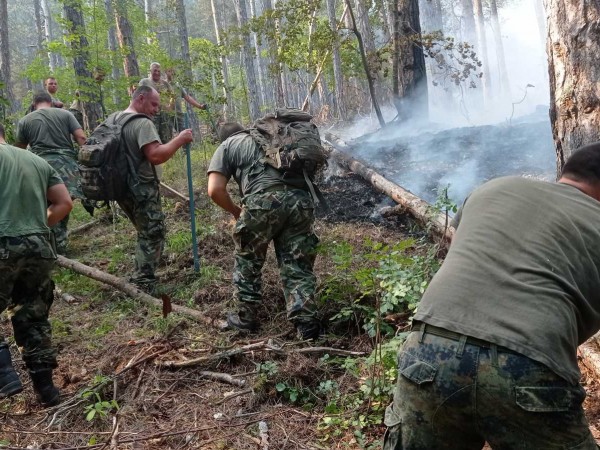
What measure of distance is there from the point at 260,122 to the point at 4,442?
3.03 m

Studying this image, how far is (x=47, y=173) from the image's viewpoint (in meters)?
3.96

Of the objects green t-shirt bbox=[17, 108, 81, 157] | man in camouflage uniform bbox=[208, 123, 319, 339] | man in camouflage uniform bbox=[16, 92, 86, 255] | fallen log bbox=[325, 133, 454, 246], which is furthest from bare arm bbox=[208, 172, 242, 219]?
green t-shirt bbox=[17, 108, 81, 157]

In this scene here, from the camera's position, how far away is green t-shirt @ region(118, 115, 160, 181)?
5.52 meters

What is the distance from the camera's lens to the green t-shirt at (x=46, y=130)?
724 centimetres

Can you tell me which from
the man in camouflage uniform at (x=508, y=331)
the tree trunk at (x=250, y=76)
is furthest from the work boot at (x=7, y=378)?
the tree trunk at (x=250, y=76)

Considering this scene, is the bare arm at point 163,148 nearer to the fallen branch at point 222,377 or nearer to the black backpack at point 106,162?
the black backpack at point 106,162

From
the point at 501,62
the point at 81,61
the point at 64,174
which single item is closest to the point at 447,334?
the point at 64,174

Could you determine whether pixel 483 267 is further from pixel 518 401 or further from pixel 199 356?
pixel 199 356

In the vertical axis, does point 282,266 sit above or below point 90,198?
below

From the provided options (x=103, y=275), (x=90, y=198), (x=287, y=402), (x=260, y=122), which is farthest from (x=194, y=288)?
(x=287, y=402)

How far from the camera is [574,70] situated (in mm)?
3539

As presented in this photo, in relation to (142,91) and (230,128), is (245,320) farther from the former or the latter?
(142,91)

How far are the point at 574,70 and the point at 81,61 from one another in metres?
9.90

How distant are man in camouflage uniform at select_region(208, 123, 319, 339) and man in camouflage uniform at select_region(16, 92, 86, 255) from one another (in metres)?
3.60
